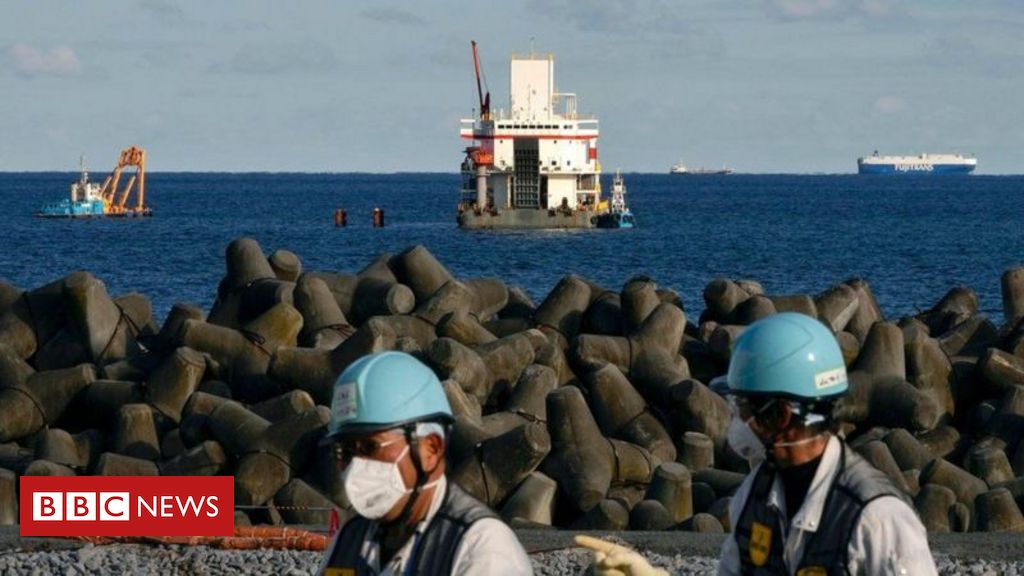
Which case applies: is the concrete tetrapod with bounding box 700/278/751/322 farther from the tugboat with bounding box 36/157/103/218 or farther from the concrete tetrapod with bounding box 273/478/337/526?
the tugboat with bounding box 36/157/103/218

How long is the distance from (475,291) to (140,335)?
10.2 ft

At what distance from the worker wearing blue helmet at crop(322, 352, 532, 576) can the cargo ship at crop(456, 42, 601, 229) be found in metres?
79.1

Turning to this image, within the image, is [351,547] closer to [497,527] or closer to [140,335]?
[497,527]

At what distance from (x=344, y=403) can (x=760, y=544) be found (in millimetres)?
1119

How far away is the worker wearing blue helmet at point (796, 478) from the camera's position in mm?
4512

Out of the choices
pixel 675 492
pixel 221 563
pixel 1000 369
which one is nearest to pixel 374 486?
pixel 221 563

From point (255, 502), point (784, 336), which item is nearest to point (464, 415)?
point (255, 502)

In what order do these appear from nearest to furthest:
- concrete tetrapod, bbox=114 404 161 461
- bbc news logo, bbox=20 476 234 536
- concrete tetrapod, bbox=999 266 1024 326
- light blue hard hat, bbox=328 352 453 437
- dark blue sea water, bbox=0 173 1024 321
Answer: light blue hard hat, bbox=328 352 453 437, bbc news logo, bbox=20 476 234 536, concrete tetrapod, bbox=114 404 161 461, concrete tetrapod, bbox=999 266 1024 326, dark blue sea water, bbox=0 173 1024 321

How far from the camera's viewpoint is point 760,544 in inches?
188

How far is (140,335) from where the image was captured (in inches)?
690

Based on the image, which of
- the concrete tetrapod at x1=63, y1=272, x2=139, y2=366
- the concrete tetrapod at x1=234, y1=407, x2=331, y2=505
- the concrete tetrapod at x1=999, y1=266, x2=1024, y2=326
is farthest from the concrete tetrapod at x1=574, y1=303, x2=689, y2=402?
the concrete tetrapod at x1=999, y1=266, x2=1024, y2=326

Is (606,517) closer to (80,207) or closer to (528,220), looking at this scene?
(528,220)

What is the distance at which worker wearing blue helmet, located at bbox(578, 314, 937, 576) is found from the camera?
14.8ft

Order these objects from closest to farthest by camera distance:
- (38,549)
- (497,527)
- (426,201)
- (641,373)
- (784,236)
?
(497,527), (38,549), (641,373), (784,236), (426,201)
